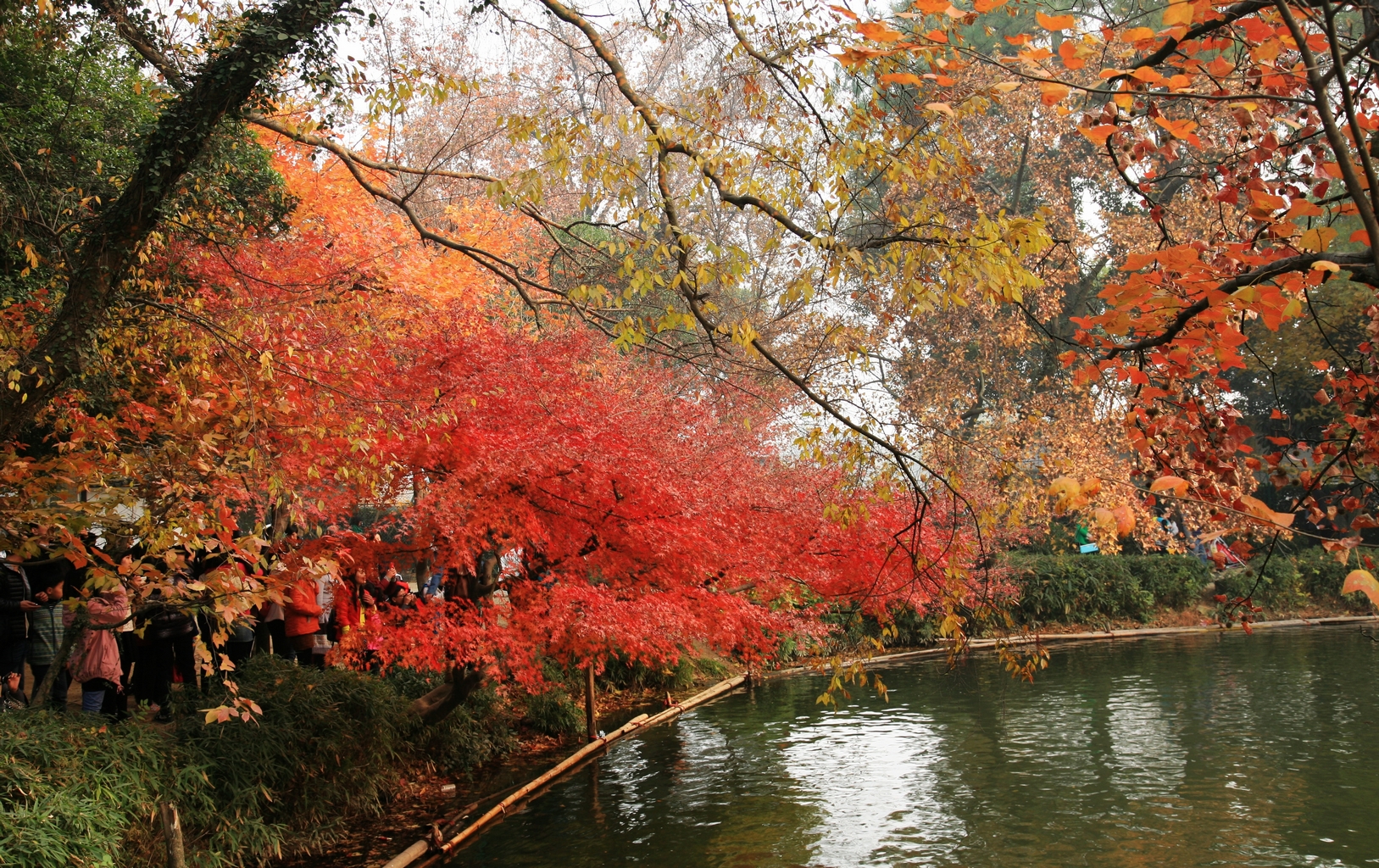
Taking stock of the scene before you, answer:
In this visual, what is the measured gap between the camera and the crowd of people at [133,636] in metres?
6.37

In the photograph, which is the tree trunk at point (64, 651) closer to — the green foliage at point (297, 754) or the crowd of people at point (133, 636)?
the crowd of people at point (133, 636)

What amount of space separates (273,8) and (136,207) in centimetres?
128

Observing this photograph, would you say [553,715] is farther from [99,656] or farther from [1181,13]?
[1181,13]

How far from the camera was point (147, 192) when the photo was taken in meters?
5.09

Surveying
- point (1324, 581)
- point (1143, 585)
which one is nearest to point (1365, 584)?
point (1143, 585)

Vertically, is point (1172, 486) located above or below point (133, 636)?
above

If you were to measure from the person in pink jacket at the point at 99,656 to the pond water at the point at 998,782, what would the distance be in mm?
2643

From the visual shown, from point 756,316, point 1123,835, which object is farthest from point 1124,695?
point 756,316

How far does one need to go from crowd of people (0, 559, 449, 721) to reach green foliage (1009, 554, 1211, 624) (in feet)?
43.4

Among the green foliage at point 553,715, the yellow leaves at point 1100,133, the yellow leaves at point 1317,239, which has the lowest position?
the green foliage at point 553,715

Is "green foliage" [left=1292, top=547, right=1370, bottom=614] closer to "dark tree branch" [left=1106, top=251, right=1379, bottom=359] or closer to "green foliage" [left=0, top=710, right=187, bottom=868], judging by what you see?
"dark tree branch" [left=1106, top=251, right=1379, bottom=359]

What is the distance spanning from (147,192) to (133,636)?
11.6 ft

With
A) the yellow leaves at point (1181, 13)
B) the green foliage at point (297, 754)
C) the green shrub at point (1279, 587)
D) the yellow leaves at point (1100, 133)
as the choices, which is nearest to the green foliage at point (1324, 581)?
the green shrub at point (1279, 587)

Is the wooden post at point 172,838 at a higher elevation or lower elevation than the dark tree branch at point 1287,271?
lower
